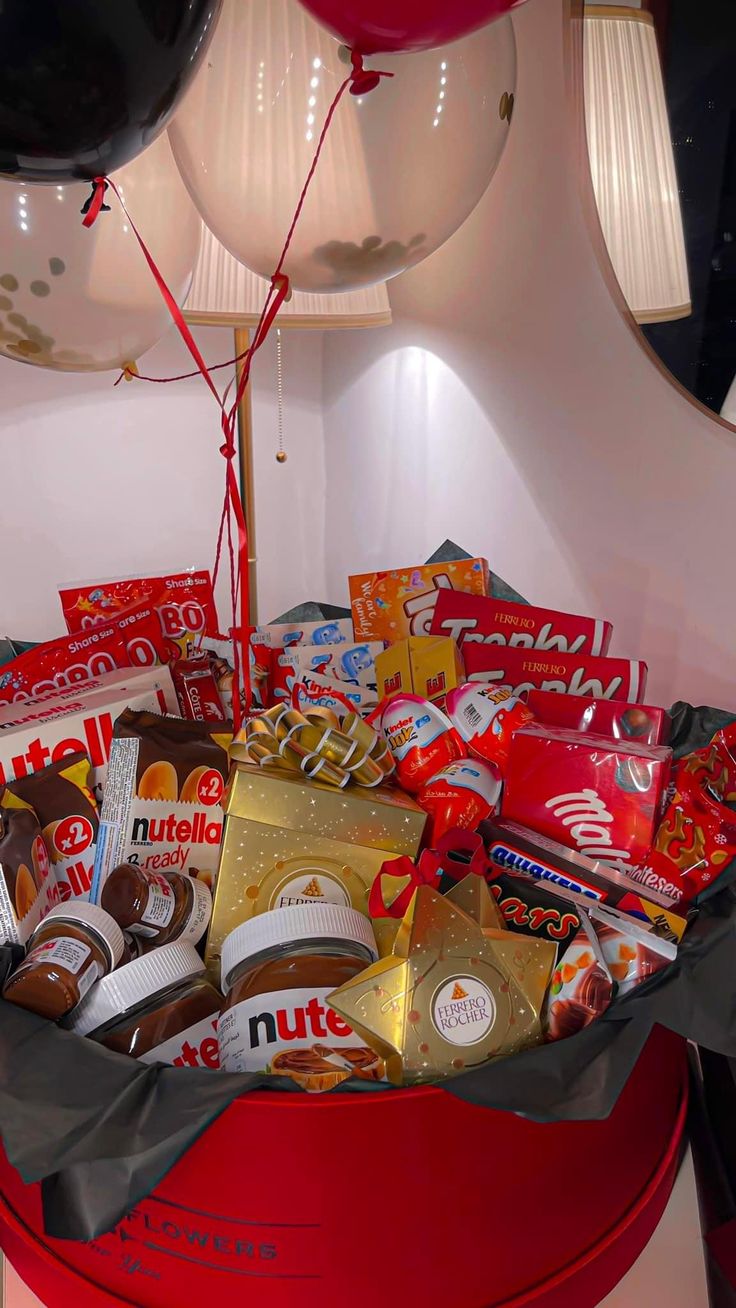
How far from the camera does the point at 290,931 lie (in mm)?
764

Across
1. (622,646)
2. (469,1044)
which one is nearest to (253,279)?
(622,646)

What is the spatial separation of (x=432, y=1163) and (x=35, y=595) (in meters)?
1.98

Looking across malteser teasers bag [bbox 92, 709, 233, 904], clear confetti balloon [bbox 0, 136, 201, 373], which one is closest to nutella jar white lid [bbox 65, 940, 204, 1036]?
malteser teasers bag [bbox 92, 709, 233, 904]

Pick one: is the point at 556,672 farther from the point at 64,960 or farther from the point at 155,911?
the point at 64,960

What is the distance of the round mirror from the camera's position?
1.12 meters

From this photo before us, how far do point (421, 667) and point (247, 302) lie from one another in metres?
0.87

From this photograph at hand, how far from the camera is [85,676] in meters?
1.26

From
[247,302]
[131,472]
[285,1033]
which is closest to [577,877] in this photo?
[285,1033]

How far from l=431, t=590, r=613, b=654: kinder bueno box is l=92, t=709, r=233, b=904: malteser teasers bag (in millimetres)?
382

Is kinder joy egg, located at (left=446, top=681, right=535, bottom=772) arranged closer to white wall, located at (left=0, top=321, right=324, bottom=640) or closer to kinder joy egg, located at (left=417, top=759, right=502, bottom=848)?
kinder joy egg, located at (left=417, top=759, right=502, bottom=848)

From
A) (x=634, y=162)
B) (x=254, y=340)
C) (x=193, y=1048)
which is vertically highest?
(x=634, y=162)

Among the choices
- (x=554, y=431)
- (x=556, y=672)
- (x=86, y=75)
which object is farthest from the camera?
(x=554, y=431)

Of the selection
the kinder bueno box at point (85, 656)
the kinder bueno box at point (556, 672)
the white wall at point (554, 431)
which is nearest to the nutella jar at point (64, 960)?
the kinder bueno box at point (85, 656)

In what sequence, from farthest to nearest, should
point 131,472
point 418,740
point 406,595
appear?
point 131,472, point 406,595, point 418,740
